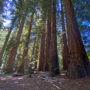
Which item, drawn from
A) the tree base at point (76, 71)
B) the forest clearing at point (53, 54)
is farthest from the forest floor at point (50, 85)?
the tree base at point (76, 71)

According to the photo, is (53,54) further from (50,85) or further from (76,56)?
(50,85)

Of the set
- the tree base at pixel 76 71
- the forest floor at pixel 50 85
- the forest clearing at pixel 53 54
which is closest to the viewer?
the forest floor at pixel 50 85

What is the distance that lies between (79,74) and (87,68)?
0.63 m

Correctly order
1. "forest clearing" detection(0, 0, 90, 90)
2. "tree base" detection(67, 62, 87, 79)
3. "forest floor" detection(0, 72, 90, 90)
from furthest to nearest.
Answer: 1. "tree base" detection(67, 62, 87, 79)
2. "forest clearing" detection(0, 0, 90, 90)
3. "forest floor" detection(0, 72, 90, 90)

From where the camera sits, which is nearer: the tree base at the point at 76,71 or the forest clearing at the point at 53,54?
the forest clearing at the point at 53,54

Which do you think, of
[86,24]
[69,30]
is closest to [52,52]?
[69,30]

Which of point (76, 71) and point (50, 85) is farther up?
point (76, 71)

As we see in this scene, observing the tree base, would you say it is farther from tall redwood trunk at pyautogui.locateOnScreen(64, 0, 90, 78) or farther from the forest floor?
the forest floor

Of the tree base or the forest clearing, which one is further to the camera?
the tree base

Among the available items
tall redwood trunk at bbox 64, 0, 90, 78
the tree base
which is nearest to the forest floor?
the tree base

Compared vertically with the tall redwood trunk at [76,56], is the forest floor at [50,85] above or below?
below

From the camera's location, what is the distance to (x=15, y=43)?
9398 mm

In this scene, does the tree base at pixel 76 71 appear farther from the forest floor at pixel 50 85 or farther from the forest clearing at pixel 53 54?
the forest floor at pixel 50 85

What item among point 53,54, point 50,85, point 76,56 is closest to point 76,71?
point 76,56
